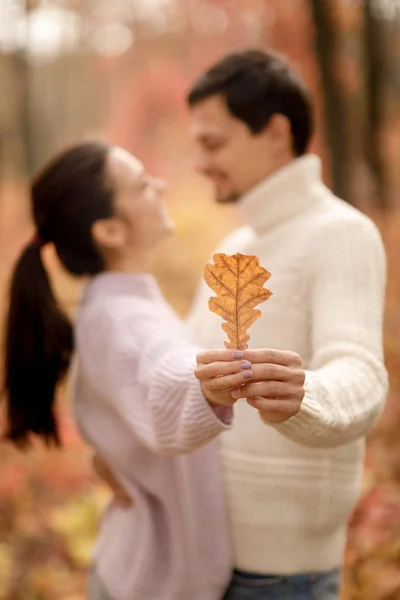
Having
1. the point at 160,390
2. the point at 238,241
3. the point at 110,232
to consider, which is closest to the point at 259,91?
the point at 238,241

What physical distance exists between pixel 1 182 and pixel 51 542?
33.8 feet

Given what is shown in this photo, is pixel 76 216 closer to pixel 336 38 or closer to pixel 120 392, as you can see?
pixel 120 392

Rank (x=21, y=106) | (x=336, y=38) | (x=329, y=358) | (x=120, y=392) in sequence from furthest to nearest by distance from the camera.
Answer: (x=21, y=106) < (x=336, y=38) < (x=120, y=392) < (x=329, y=358)

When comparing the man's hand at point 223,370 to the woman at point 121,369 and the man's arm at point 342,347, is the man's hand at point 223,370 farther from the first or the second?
the woman at point 121,369

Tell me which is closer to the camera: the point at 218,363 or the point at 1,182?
the point at 218,363

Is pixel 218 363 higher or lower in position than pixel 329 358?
higher

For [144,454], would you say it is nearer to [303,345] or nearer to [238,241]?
[303,345]

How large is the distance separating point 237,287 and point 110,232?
34.1 inches

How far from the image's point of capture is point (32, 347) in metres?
2.07

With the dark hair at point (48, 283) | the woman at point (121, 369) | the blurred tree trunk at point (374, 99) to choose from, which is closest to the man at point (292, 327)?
the woman at point (121, 369)

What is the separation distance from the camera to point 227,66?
2.05 meters

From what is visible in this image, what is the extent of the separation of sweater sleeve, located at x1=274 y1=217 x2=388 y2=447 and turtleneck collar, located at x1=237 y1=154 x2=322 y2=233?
0.64ft

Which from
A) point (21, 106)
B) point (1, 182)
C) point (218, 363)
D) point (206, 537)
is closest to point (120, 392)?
point (206, 537)

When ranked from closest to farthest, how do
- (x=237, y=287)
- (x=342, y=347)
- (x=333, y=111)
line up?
(x=237, y=287)
(x=342, y=347)
(x=333, y=111)
